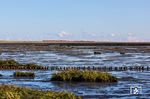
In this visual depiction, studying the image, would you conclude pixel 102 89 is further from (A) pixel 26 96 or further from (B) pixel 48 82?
(A) pixel 26 96

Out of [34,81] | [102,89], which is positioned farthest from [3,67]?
[102,89]

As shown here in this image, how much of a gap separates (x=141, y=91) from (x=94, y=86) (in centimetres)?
A: 433

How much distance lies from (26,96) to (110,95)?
33.1 feet

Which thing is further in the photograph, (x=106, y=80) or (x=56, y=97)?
(x=106, y=80)

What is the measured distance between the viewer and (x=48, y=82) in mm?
40469

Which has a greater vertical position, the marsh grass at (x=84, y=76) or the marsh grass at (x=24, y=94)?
the marsh grass at (x=24, y=94)

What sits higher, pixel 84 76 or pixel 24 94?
pixel 24 94

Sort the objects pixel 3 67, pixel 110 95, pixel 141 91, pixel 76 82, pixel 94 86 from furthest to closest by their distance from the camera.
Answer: pixel 3 67, pixel 76 82, pixel 94 86, pixel 141 91, pixel 110 95

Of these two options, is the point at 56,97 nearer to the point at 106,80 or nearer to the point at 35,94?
the point at 35,94

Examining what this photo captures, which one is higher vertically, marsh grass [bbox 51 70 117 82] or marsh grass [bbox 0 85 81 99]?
marsh grass [bbox 0 85 81 99]

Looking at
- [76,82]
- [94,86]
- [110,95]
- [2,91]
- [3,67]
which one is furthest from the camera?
[3,67]

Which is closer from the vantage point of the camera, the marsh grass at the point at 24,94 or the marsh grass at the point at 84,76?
the marsh grass at the point at 24,94

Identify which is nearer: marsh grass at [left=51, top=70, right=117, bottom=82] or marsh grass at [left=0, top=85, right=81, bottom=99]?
marsh grass at [left=0, top=85, right=81, bottom=99]

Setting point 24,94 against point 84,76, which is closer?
point 24,94
